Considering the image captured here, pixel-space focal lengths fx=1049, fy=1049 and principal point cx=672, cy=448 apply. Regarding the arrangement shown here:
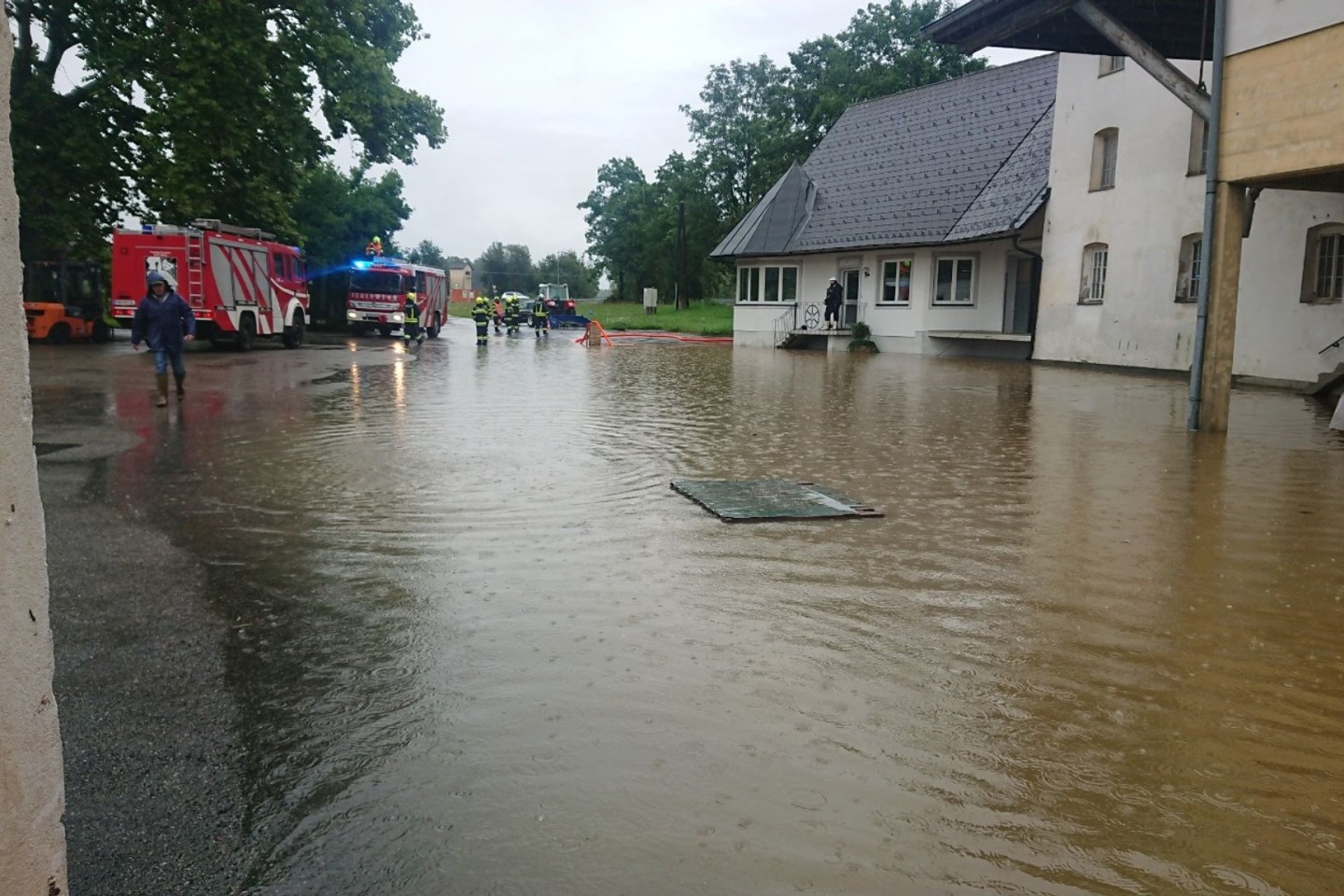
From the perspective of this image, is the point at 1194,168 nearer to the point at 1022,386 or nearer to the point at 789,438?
the point at 1022,386

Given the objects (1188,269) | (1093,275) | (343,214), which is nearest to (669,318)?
(343,214)

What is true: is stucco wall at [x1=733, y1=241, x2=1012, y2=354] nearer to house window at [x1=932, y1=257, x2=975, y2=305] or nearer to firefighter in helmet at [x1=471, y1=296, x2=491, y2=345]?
house window at [x1=932, y1=257, x2=975, y2=305]

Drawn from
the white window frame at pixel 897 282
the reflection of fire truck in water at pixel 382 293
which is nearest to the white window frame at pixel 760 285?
the white window frame at pixel 897 282

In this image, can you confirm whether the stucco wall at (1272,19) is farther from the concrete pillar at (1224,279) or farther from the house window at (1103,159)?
the house window at (1103,159)

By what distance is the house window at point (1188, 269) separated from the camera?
22.6 m

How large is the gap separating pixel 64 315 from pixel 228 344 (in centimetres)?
430

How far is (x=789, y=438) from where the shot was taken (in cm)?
1198

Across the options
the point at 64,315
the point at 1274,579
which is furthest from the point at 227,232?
the point at 1274,579

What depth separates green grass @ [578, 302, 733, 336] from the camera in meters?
51.5

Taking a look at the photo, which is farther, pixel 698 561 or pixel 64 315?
pixel 64 315

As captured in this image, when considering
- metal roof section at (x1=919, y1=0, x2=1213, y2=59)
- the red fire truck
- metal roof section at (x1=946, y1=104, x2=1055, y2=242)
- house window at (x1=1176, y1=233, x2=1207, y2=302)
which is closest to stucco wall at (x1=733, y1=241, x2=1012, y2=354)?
metal roof section at (x1=946, y1=104, x2=1055, y2=242)

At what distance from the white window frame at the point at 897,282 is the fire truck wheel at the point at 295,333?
1848 centimetres

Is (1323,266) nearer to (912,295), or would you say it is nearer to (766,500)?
(912,295)

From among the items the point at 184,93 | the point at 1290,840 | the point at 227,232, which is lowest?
the point at 1290,840
